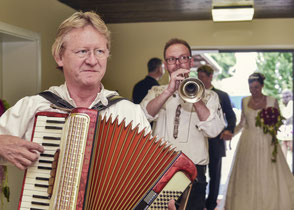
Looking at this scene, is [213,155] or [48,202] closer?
[48,202]

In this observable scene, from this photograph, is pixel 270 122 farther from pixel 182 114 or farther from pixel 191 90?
pixel 191 90

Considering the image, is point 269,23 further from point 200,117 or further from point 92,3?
point 200,117

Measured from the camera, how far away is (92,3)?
5469 millimetres

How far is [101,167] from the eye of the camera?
1444mm

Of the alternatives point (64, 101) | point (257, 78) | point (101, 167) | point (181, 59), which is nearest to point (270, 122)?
point (257, 78)

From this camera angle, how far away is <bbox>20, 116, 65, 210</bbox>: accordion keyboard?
1.41 metres

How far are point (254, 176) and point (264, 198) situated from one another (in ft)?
0.87

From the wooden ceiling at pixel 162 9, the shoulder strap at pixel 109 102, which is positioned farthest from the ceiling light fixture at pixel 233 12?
the shoulder strap at pixel 109 102

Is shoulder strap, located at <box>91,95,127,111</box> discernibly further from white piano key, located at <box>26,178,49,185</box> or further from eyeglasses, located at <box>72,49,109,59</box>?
white piano key, located at <box>26,178,49,185</box>

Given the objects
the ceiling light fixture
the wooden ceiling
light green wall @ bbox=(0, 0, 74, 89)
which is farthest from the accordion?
Answer: the wooden ceiling

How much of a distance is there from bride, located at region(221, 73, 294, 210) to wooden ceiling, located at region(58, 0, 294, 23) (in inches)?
49.6

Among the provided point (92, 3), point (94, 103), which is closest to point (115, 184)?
point (94, 103)

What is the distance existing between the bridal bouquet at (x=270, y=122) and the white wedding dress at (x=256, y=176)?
0.15 feet

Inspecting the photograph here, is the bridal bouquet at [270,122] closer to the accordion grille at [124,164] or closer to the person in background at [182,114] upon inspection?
the person in background at [182,114]
